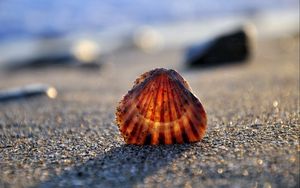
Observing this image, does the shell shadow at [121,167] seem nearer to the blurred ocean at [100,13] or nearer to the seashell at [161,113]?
the seashell at [161,113]

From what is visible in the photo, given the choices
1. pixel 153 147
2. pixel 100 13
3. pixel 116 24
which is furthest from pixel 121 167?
pixel 100 13

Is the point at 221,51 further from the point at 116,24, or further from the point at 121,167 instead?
the point at 116,24

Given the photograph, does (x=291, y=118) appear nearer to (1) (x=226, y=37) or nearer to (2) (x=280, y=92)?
(2) (x=280, y=92)

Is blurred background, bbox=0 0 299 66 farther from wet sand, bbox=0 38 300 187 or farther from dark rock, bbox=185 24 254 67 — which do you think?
wet sand, bbox=0 38 300 187

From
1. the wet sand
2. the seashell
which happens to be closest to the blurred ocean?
the wet sand

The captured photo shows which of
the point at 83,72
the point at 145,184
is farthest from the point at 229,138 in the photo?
the point at 83,72

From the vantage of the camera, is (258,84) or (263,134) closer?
(263,134)

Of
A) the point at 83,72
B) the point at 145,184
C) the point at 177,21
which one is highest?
the point at 177,21
